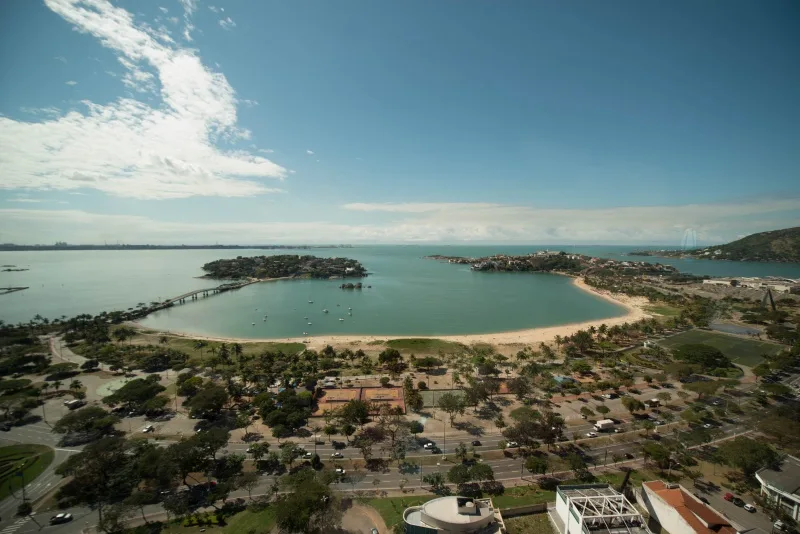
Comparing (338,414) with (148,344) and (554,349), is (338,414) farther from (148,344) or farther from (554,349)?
(148,344)

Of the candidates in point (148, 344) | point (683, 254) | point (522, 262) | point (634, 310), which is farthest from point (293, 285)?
point (683, 254)

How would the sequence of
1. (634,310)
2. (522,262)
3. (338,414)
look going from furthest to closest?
(522,262)
(634,310)
(338,414)

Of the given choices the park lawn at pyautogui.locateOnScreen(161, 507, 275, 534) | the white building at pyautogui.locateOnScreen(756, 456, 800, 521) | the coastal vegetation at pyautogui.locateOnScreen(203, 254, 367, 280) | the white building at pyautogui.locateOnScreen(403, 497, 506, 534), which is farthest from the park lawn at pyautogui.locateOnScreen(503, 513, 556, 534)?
the coastal vegetation at pyautogui.locateOnScreen(203, 254, 367, 280)

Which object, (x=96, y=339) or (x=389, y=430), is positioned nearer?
(x=389, y=430)

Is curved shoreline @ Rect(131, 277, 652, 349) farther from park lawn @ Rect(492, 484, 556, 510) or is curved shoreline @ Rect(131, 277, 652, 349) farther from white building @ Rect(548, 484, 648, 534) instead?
white building @ Rect(548, 484, 648, 534)


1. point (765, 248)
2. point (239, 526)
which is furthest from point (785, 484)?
point (765, 248)

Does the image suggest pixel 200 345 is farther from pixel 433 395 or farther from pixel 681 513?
pixel 681 513
